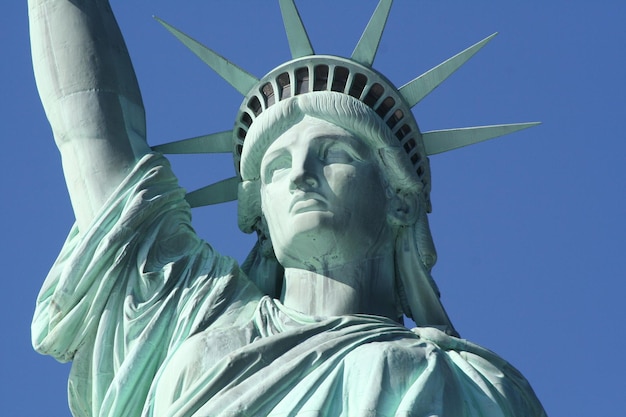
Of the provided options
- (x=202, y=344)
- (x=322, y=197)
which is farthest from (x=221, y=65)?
(x=202, y=344)

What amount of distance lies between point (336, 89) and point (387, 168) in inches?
33.9

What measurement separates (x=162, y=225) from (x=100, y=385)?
1554 mm

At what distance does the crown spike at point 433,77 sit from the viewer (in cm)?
2081

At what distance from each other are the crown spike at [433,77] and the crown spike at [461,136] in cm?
38

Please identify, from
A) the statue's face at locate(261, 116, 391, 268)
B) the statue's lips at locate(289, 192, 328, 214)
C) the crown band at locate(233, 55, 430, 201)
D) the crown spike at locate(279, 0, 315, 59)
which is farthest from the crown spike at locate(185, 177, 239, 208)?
the statue's lips at locate(289, 192, 328, 214)

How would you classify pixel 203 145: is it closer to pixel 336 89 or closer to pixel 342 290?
pixel 336 89

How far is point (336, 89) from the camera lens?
20.6 meters

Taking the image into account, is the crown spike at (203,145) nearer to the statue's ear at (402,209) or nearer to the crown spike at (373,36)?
the crown spike at (373,36)

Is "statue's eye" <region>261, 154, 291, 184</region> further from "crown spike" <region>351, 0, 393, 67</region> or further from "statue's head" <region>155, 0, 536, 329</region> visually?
"crown spike" <region>351, 0, 393, 67</region>

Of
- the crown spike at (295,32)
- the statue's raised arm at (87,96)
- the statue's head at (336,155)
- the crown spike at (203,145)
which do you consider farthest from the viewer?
the crown spike at (203,145)

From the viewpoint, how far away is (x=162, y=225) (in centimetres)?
2009

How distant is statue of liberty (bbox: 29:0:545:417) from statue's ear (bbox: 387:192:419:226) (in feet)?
0.06

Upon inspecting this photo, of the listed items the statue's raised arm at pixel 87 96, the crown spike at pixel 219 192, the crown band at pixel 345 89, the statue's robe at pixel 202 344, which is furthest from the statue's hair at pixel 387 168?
the statue's raised arm at pixel 87 96

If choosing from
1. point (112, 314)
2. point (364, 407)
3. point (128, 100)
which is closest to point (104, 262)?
point (112, 314)
